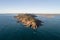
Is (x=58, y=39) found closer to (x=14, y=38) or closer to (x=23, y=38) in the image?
(x=23, y=38)

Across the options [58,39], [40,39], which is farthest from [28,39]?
[58,39]

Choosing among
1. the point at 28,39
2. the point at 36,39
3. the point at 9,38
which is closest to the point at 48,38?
the point at 36,39

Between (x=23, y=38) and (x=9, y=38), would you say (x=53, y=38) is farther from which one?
(x=9, y=38)

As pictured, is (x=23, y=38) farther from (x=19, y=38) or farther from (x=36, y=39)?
(x=36, y=39)

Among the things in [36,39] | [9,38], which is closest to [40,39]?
[36,39]

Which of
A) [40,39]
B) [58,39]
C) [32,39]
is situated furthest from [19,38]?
[58,39]

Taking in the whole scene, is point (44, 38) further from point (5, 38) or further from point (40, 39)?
point (5, 38)
